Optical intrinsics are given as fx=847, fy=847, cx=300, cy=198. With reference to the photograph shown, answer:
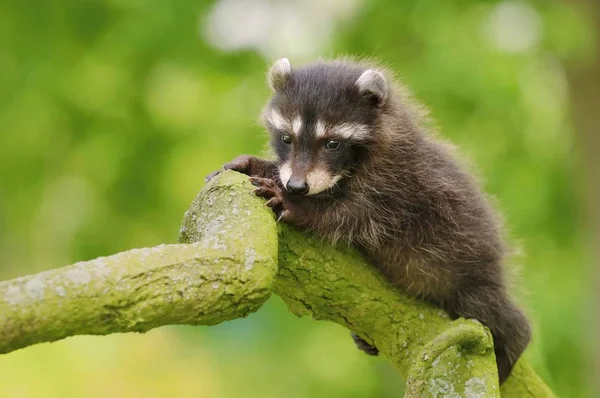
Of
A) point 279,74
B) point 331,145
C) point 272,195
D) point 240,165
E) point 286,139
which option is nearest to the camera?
point 272,195

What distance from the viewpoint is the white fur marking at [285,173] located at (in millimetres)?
4113

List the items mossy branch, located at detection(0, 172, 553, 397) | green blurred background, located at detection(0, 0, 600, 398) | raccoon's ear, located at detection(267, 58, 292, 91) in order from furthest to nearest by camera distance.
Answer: green blurred background, located at detection(0, 0, 600, 398)
raccoon's ear, located at detection(267, 58, 292, 91)
mossy branch, located at detection(0, 172, 553, 397)

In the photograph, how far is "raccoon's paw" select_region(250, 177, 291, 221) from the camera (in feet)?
11.7

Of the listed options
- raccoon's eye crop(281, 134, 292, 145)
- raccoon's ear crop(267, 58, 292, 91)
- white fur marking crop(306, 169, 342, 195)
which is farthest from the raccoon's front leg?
raccoon's ear crop(267, 58, 292, 91)

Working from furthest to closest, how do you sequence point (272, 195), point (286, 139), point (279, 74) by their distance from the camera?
point (279, 74), point (286, 139), point (272, 195)

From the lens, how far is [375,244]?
4.23 metres

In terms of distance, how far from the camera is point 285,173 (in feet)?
13.7

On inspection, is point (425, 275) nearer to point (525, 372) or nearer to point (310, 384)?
point (525, 372)

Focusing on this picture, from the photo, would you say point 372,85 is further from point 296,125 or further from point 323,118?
point 296,125

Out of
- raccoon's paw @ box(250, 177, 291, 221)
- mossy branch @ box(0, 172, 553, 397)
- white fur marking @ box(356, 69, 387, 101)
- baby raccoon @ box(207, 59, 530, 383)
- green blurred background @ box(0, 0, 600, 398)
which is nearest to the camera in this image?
mossy branch @ box(0, 172, 553, 397)

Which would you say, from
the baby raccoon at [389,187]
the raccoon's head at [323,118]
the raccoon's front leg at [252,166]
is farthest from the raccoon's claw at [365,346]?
the raccoon's front leg at [252,166]

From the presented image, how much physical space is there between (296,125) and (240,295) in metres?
1.69

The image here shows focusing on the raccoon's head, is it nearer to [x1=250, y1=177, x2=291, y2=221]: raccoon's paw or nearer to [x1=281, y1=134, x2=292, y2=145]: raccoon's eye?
[x1=281, y1=134, x2=292, y2=145]: raccoon's eye

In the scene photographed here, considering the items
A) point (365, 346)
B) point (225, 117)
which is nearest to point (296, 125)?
point (365, 346)
